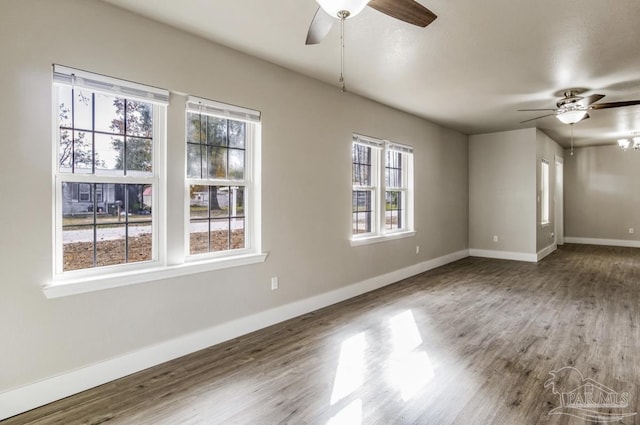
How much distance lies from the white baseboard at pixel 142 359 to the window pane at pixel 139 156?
1.39m

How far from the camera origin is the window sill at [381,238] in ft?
15.7

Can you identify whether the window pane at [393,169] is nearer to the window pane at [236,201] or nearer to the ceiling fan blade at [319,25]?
the window pane at [236,201]

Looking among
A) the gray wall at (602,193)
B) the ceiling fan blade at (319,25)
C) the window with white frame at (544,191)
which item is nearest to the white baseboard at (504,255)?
the window with white frame at (544,191)

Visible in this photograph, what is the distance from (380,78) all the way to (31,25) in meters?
3.15

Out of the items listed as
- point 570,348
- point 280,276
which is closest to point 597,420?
point 570,348

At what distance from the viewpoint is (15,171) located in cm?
218

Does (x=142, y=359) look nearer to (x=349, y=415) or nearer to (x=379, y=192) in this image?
(x=349, y=415)

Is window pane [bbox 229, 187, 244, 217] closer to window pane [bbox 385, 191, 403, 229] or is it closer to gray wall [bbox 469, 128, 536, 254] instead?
window pane [bbox 385, 191, 403, 229]

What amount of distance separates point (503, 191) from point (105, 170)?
7216 millimetres

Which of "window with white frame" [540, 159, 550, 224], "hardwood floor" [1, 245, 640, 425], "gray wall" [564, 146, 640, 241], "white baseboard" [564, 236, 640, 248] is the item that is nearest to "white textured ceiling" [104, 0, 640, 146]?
"hardwood floor" [1, 245, 640, 425]

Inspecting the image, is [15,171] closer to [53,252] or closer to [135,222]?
[53,252]

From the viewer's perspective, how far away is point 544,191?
7.87 metres

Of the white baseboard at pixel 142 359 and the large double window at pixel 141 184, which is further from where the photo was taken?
the large double window at pixel 141 184

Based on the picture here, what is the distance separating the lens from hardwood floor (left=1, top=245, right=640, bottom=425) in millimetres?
2164
